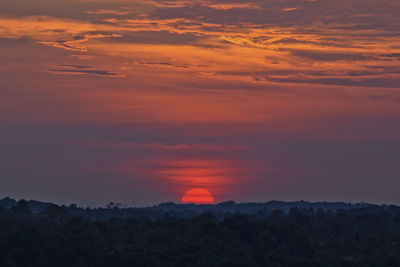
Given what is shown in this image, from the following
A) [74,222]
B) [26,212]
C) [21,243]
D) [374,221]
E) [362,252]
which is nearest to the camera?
[21,243]

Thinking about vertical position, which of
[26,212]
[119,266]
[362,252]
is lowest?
[119,266]

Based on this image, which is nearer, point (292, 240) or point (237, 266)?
point (237, 266)

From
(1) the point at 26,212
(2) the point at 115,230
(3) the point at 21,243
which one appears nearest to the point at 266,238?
(2) the point at 115,230

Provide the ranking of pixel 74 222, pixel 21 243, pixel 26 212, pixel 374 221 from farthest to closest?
1. pixel 374 221
2. pixel 26 212
3. pixel 74 222
4. pixel 21 243

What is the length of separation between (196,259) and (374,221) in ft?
310

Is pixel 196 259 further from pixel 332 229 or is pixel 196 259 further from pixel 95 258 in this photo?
pixel 332 229

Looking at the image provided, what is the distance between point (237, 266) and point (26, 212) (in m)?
84.7

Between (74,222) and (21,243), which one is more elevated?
(74,222)

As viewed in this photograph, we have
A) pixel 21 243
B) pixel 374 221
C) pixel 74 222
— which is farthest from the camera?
pixel 374 221

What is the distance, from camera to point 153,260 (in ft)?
287

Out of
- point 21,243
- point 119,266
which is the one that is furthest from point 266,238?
point 21,243

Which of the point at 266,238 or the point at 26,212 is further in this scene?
the point at 26,212

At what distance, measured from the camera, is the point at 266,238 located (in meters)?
112

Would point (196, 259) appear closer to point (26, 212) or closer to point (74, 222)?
point (74, 222)
